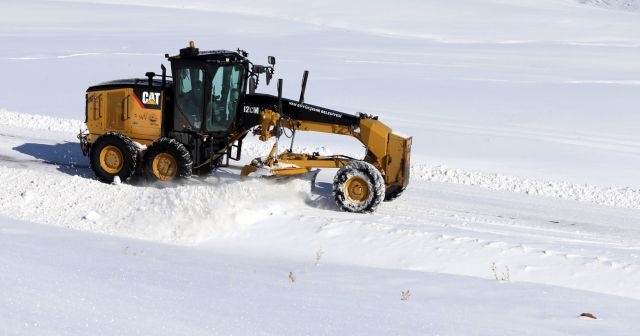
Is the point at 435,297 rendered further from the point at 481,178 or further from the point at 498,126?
the point at 498,126

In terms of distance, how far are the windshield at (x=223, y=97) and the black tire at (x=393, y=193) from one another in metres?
2.77

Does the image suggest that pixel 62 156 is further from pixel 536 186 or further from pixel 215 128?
pixel 536 186

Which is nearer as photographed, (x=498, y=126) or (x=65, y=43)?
(x=498, y=126)

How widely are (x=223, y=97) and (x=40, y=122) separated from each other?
7474 mm

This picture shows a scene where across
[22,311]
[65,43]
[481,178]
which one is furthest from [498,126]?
[65,43]

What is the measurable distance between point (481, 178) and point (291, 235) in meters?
5.43

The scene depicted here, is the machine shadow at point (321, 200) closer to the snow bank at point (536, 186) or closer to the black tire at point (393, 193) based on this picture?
the black tire at point (393, 193)

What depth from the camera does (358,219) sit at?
11.8 m

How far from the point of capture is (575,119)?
2295 centimetres

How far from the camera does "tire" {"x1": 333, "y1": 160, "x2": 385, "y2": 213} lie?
12196 mm

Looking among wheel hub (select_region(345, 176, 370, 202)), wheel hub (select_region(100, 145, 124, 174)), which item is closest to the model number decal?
wheel hub (select_region(345, 176, 370, 202))

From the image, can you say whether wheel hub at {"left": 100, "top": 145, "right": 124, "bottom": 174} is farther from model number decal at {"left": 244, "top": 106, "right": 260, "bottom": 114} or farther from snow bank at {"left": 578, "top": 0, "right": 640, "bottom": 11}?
snow bank at {"left": 578, "top": 0, "right": 640, "bottom": 11}

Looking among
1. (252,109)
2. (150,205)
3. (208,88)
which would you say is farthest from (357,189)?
(150,205)

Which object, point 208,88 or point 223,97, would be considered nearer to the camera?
point 208,88
